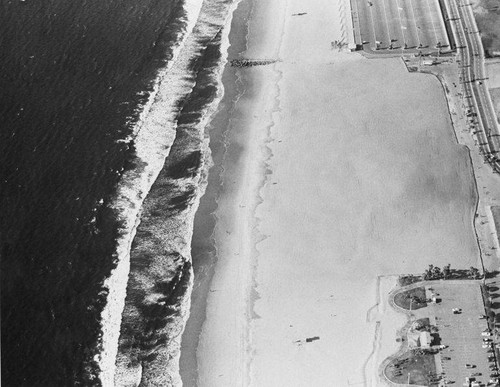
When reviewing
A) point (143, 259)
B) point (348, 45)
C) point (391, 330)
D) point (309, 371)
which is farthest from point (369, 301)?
point (348, 45)

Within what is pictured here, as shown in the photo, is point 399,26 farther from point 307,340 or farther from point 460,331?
point 307,340

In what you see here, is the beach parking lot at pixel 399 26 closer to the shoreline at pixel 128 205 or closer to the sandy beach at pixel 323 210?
the sandy beach at pixel 323 210

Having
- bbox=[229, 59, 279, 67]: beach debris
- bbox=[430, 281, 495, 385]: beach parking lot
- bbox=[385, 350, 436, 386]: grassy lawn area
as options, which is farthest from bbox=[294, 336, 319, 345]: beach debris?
bbox=[229, 59, 279, 67]: beach debris

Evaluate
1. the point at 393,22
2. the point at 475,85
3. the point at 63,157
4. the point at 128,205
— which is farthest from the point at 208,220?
the point at 393,22

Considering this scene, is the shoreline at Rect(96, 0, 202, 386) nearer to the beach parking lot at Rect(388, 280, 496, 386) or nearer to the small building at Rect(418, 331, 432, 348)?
the small building at Rect(418, 331, 432, 348)

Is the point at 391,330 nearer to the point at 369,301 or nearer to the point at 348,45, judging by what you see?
the point at 369,301

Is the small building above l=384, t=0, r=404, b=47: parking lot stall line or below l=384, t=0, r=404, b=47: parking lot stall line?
below
